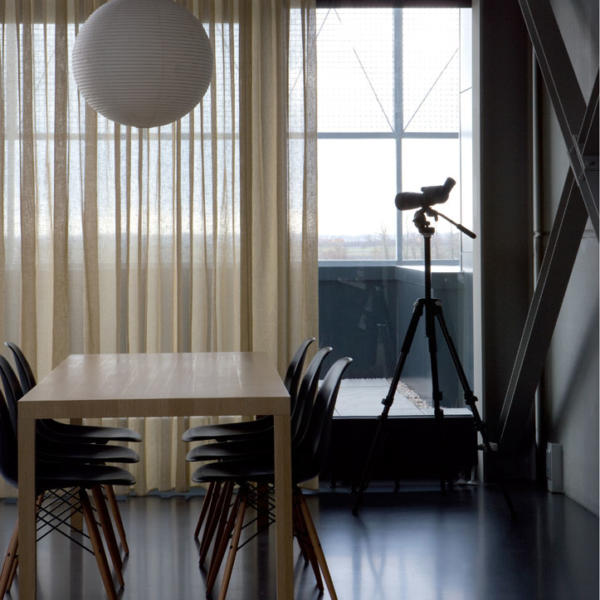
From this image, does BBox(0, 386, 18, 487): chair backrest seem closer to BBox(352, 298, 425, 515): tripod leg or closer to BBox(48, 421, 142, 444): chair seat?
BBox(48, 421, 142, 444): chair seat

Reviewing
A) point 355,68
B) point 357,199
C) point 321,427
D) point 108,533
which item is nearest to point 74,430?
point 108,533

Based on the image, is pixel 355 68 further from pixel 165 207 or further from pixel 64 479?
pixel 64 479

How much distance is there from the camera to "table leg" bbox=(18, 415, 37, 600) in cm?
271

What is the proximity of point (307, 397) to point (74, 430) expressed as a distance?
112 cm

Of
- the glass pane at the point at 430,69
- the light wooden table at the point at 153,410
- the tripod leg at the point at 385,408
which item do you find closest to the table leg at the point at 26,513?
the light wooden table at the point at 153,410

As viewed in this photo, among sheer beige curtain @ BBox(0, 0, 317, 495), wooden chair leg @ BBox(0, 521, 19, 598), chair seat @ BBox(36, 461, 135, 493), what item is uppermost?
sheer beige curtain @ BBox(0, 0, 317, 495)

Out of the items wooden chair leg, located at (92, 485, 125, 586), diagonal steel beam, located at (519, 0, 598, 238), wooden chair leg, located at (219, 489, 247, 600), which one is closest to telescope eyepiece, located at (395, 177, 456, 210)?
diagonal steel beam, located at (519, 0, 598, 238)

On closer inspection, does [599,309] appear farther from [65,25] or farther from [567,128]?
[65,25]

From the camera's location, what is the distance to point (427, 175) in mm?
4953

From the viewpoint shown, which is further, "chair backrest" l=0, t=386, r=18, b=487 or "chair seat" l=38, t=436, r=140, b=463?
"chair seat" l=38, t=436, r=140, b=463

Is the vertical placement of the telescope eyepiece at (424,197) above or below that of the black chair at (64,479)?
above

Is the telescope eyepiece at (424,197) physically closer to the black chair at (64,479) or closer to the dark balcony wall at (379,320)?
the dark balcony wall at (379,320)

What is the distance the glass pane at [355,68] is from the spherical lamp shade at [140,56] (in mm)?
1569

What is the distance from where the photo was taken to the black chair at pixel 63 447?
3283 millimetres
